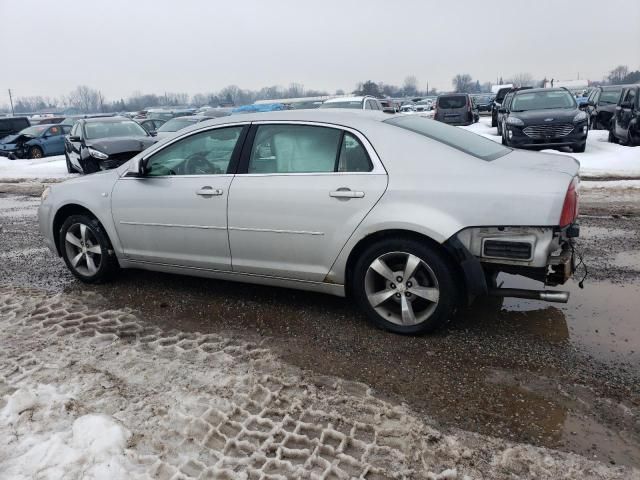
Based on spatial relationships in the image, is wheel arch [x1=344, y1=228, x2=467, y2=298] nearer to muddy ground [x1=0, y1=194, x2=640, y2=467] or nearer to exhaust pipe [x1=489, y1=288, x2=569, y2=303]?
exhaust pipe [x1=489, y1=288, x2=569, y2=303]

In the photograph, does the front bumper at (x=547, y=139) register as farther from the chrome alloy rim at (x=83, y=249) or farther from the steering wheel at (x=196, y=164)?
the chrome alloy rim at (x=83, y=249)

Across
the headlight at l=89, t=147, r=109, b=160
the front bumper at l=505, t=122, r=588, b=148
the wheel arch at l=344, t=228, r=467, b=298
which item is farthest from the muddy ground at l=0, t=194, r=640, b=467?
the front bumper at l=505, t=122, r=588, b=148

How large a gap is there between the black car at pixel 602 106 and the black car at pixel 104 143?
1524 cm

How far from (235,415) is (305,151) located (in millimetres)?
2081

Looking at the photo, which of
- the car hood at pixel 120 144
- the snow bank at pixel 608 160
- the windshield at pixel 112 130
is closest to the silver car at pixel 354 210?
the snow bank at pixel 608 160

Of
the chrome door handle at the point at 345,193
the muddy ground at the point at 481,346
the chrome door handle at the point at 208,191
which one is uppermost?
the chrome door handle at the point at 345,193

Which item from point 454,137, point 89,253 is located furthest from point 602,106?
point 89,253

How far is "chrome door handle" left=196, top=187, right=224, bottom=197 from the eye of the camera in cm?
434

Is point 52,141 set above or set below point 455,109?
below

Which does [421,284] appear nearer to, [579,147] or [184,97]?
[579,147]

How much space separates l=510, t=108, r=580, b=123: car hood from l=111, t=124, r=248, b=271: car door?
11090 millimetres

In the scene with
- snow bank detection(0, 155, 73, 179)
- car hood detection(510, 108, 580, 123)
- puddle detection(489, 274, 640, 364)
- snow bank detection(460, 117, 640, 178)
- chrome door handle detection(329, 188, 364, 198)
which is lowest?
snow bank detection(0, 155, 73, 179)

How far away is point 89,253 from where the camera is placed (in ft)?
17.2

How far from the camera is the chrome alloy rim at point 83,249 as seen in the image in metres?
5.20
